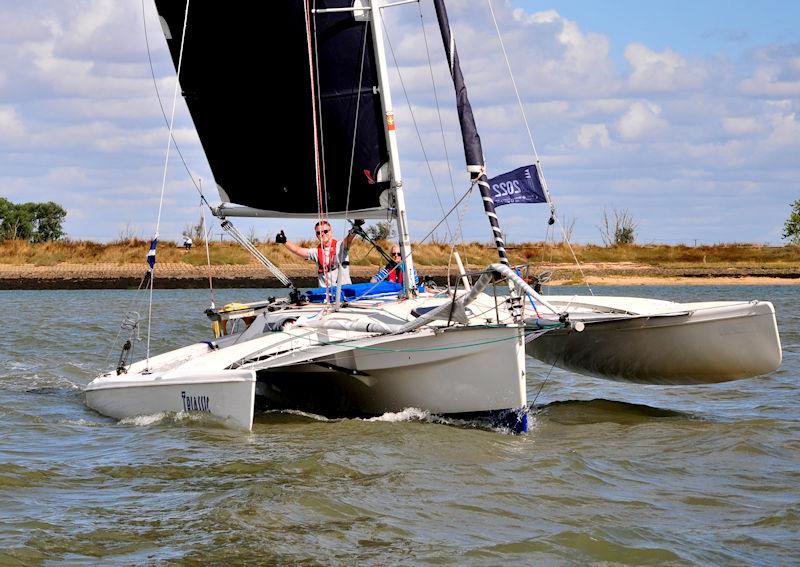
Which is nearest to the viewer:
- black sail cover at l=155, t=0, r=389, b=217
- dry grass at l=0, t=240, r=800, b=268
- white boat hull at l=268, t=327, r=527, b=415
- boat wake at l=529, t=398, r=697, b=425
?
white boat hull at l=268, t=327, r=527, b=415

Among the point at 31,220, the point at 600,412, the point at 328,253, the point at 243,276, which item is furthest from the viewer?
the point at 31,220

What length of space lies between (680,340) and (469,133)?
290 cm

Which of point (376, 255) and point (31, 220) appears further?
point (31, 220)

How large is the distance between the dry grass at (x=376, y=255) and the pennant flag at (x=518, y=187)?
31594mm

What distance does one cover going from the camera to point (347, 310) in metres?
11.8

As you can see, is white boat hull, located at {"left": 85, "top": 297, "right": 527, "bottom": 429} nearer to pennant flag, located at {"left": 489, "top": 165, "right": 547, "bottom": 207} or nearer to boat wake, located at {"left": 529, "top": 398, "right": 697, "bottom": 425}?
pennant flag, located at {"left": 489, "top": 165, "right": 547, "bottom": 207}

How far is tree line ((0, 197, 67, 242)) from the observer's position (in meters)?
68.4

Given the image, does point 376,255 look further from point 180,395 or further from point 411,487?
point 411,487

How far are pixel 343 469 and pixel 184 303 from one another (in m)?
27.4

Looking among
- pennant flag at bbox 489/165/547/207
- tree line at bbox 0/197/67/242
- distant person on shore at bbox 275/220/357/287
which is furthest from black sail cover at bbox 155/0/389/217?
tree line at bbox 0/197/67/242

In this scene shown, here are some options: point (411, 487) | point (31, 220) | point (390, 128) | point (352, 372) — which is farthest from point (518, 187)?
point (31, 220)

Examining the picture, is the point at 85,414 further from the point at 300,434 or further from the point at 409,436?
the point at 409,436

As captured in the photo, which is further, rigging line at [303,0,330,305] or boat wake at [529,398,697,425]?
rigging line at [303,0,330,305]

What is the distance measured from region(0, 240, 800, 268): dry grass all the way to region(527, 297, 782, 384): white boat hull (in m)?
31.1
